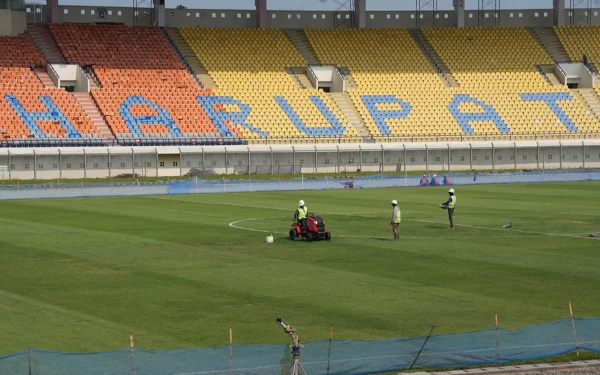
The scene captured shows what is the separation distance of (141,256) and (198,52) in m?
61.0

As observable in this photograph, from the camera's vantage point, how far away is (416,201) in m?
62.0

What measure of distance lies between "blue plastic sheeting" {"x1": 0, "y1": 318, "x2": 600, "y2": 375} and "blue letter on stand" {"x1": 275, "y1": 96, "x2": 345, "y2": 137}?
66.6m

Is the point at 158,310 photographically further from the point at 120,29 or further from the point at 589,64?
the point at 589,64

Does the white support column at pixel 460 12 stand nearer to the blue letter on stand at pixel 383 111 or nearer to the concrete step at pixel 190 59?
the blue letter on stand at pixel 383 111

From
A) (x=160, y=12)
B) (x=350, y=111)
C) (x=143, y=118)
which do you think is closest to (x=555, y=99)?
(x=350, y=111)

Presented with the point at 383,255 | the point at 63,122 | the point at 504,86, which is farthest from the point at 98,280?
the point at 504,86

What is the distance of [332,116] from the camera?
91.6 meters

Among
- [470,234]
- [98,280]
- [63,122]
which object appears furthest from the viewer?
[63,122]

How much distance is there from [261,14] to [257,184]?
108 ft

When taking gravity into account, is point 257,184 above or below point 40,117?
below

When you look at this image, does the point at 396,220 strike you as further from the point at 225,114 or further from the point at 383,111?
the point at 383,111

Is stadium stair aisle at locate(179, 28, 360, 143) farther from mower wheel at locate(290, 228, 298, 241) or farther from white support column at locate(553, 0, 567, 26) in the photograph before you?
mower wheel at locate(290, 228, 298, 241)

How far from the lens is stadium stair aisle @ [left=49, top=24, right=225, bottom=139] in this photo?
85375 millimetres

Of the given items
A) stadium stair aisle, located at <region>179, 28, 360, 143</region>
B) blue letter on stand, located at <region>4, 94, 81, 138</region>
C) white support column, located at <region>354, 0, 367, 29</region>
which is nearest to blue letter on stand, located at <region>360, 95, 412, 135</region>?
stadium stair aisle, located at <region>179, 28, 360, 143</region>
